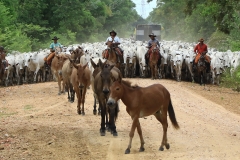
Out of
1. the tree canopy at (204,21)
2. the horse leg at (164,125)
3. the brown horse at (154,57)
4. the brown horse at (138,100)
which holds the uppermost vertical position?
the tree canopy at (204,21)

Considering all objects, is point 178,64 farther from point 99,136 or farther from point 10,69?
point 99,136

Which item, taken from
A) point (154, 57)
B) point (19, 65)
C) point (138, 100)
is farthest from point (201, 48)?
point (138, 100)

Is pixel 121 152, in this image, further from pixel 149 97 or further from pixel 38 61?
pixel 38 61

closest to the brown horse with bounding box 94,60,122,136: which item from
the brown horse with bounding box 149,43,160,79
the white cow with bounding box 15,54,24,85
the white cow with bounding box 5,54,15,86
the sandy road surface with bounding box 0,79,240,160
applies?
the sandy road surface with bounding box 0,79,240,160

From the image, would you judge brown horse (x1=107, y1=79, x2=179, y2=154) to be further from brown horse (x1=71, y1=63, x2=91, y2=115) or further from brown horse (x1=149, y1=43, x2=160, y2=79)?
brown horse (x1=149, y1=43, x2=160, y2=79)

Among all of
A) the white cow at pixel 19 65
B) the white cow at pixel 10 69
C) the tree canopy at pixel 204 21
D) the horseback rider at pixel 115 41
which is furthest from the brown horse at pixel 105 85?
the white cow at pixel 19 65

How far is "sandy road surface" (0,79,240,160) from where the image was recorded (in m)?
9.11

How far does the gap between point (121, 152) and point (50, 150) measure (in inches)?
59.0

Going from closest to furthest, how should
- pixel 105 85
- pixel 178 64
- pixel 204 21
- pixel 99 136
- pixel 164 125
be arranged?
1. pixel 164 125
2. pixel 105 85
3. pixel 99 136
4. pixel 178 64
5. pixel 204 21

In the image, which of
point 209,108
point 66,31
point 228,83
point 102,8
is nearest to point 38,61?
point 228,83

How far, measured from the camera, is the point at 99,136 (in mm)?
10773

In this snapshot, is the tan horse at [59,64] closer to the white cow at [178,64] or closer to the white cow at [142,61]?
the white cow at [142,61]

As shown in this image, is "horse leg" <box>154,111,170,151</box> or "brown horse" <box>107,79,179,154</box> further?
"horse leg" <box>154,111,170,151</box>

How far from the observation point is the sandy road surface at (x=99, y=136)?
29.9ft
